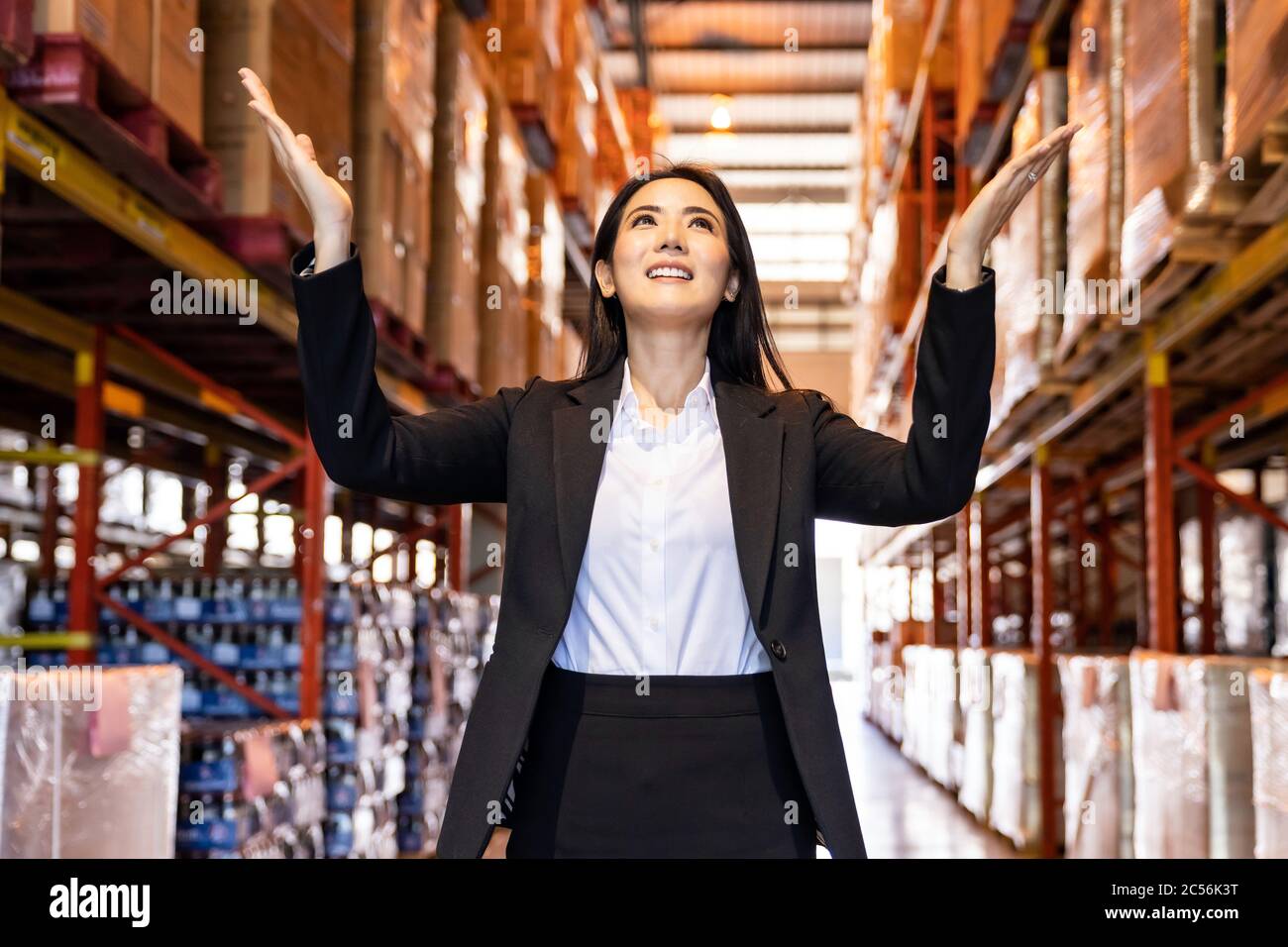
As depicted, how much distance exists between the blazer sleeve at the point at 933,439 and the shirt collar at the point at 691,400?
0.17m

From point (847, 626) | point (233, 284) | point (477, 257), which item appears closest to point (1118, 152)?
point (233, 284)

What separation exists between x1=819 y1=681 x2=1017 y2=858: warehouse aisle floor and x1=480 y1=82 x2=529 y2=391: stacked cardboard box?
2875mm

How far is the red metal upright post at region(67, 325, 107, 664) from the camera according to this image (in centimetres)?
534

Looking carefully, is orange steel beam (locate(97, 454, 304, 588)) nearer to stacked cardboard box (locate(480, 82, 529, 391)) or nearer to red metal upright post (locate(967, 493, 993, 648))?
stacked cardboard box (locate(480, 82, 529, 391))

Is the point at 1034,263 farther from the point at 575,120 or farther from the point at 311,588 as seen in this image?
the point at 575,120

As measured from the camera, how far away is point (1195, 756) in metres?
4.80

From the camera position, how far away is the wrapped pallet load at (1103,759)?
20.1 ft

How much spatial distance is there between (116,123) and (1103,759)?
4927mm

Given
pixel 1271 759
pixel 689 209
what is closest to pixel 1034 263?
pixel 1271 759

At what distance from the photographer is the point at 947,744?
36.7ft
